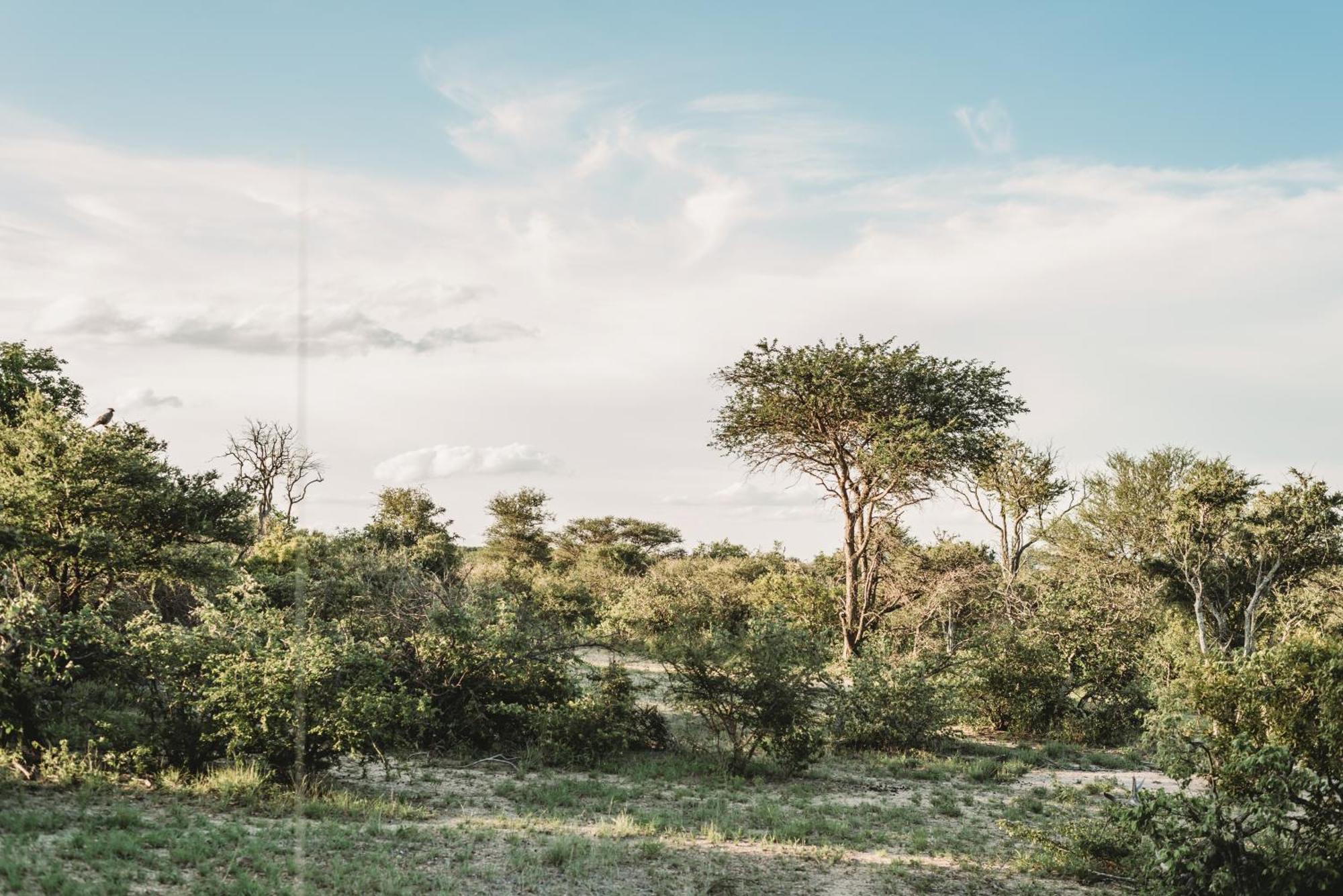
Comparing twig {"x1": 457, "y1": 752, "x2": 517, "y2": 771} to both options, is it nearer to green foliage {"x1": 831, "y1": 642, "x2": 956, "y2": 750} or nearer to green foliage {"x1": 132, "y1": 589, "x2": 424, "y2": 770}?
green foliage {"x1": 132, "y1": 589, "x2": 424, "y2": 770}

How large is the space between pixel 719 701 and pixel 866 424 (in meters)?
9.09

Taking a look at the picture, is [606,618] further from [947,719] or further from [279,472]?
[279,472]

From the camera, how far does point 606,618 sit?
26.6 m

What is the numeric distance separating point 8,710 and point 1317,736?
11438 mm

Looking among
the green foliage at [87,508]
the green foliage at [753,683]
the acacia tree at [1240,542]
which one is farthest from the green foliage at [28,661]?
the acacia tree at [1240,542]

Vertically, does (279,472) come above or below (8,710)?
above

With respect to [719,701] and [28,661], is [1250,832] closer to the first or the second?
[719,701]

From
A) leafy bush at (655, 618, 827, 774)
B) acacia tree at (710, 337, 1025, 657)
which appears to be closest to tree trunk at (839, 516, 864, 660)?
acacia tree at (710, 337, 1025, 657)

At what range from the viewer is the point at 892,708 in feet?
45.8

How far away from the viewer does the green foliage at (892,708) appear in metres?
13.9

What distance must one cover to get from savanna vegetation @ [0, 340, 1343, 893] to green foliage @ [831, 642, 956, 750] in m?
0.05

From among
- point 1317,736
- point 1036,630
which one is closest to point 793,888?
point 1317,736

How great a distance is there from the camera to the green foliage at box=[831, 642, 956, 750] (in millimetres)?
13875

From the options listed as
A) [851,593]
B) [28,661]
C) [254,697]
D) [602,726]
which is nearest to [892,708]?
[851,593]
